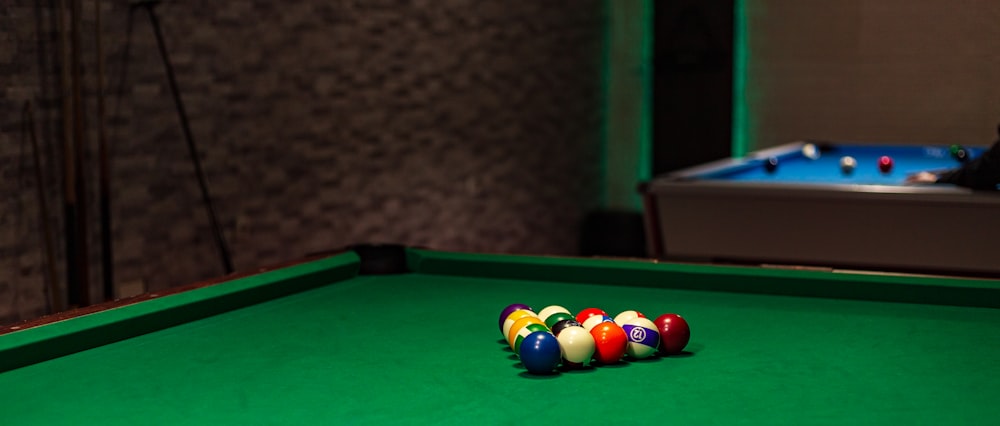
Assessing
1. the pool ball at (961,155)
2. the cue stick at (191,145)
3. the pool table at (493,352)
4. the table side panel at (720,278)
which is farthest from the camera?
the pool ball at (961,155)

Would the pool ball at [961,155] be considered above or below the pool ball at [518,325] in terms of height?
above

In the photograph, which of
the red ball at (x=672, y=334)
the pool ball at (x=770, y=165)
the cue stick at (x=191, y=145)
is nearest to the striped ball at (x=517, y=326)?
the red ball at (x=672, y=334)

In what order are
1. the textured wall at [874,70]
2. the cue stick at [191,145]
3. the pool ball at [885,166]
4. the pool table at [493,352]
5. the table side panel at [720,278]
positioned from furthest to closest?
1. the textured wall at [874,70]
2. the pool ball at [885,166]
3. the cue stick at [191,145]
4. the table side panel at [720,278]
5. the pool table at [493,352]

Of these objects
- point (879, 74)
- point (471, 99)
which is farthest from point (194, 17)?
point (879, 74)

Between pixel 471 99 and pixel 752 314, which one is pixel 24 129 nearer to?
pixel 752 314

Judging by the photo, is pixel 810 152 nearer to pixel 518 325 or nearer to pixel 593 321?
pixel 593 321

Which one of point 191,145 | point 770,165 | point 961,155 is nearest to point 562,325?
point 191,145

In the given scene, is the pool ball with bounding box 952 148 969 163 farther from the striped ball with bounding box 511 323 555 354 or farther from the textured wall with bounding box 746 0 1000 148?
the striped ball with bounding box 511 323 555 354

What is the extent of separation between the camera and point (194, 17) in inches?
162

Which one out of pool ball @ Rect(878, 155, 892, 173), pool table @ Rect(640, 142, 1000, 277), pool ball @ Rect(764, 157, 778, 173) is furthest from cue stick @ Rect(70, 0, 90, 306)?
pool ball @ Rect(878, 155, 892, 173)

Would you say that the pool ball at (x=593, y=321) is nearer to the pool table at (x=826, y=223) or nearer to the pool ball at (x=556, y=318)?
the pool ball at (x=556, y=318)

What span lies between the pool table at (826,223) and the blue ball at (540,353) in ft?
7.14

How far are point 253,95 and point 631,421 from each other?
3.27 m

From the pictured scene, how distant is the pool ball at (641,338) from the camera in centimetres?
188
